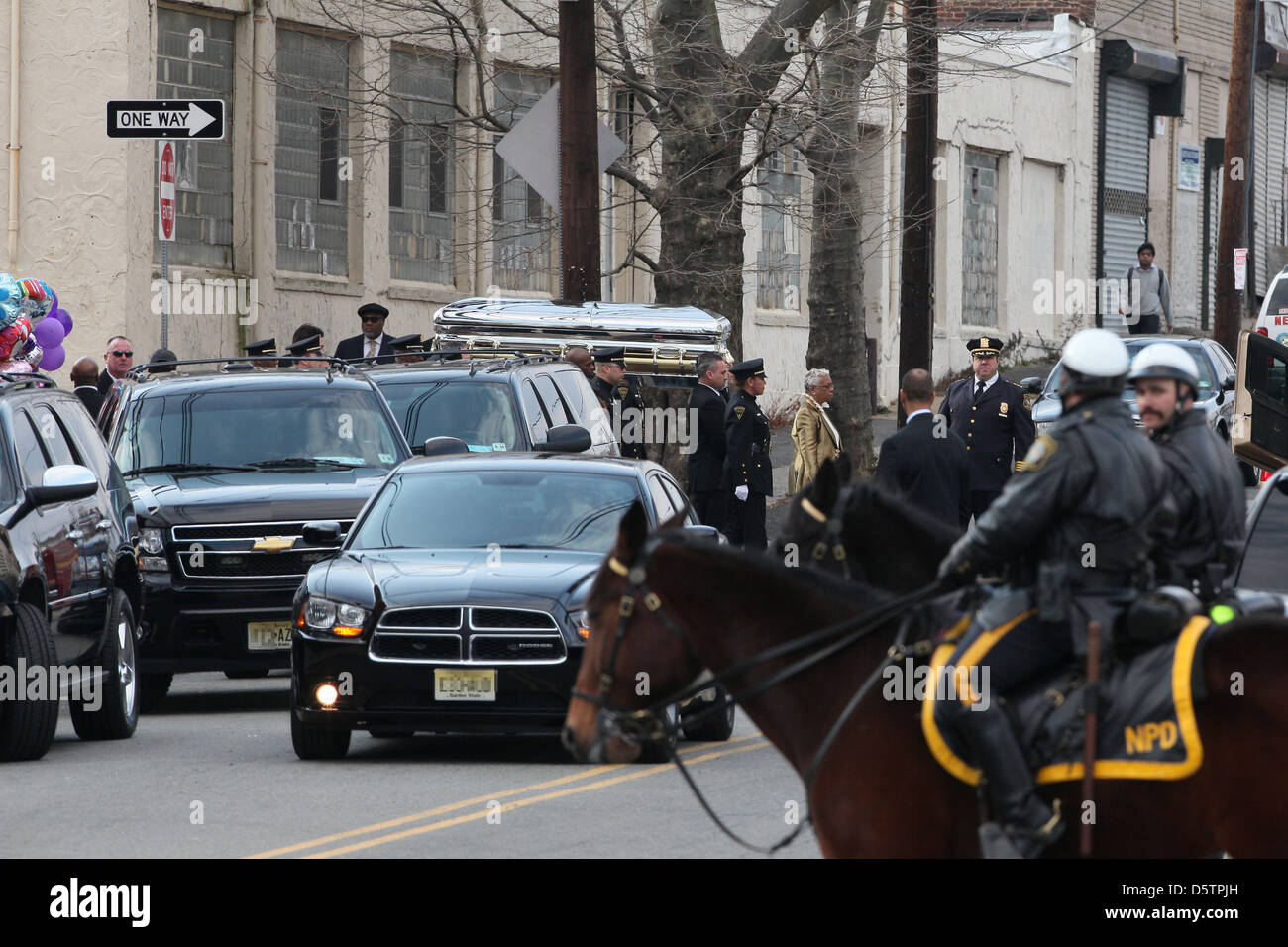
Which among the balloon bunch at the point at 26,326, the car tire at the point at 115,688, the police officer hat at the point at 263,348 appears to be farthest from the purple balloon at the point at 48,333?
the car tire at the point at 115,688

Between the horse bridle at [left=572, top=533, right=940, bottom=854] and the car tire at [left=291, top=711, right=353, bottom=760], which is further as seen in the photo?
the car tire at [left=291, top=711, right=353, bottom=760]

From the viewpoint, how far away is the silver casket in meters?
20.1

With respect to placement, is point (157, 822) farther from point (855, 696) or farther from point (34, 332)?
point (34, 332)

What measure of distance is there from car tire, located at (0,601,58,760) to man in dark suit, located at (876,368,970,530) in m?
5.72

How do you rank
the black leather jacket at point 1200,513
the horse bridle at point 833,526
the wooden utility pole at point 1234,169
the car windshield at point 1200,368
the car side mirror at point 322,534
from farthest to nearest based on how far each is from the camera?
the wooden utility pole at point 1234,169 < the car windshield at point 1200,368 < the car side mirror at point 322,534 < the horse bridle at point 833,526 < the black leather jacket at point 1200,513

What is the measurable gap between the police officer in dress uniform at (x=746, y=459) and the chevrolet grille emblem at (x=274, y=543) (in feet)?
18.6

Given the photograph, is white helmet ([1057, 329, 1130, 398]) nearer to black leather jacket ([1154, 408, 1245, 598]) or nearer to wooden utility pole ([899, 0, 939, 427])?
black leather jacket ([1154, 408, 1245, 598])

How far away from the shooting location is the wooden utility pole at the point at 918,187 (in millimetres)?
24328

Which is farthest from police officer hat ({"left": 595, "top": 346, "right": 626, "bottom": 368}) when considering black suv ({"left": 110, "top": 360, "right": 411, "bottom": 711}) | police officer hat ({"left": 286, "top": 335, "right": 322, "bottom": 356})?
black suv ({"left": 110, "top": 360, "right": 411, "bottom": 711})

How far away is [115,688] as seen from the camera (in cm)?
1274

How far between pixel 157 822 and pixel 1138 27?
4164 cm

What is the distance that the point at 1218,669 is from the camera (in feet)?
19.7

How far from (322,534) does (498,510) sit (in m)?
1.11

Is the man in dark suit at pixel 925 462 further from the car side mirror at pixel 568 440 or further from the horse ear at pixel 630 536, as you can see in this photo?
the horse ear at pixel 630 536
